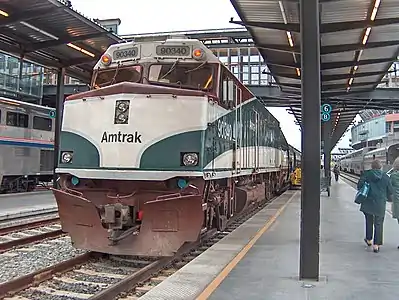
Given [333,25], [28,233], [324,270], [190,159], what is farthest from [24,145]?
[324,270]

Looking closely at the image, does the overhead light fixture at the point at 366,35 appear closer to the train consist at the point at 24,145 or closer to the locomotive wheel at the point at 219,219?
the locomotive wheel at the point at 219,219

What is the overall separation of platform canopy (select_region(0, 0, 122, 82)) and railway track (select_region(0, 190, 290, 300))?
31.6 feet

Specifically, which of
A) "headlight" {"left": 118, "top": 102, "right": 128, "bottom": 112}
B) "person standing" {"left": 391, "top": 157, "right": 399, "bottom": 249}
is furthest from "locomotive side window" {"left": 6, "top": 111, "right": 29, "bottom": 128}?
"person standing" {"left": 391, "top": 157, "right": 399, "bottom": 249}

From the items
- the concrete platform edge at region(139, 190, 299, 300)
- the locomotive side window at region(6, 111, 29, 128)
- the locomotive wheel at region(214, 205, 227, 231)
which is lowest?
the concrete platform edge at region(139, 190, 299, 300)

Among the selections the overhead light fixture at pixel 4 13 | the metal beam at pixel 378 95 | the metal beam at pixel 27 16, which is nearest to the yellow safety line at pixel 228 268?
the metal beam at pixel 27 16

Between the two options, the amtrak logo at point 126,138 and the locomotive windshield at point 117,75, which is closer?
the amtrak logo at point 126,138

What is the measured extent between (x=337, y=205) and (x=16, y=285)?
13919mm

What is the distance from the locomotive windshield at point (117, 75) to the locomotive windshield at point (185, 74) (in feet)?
0.92

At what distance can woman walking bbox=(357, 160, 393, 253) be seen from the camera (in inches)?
333

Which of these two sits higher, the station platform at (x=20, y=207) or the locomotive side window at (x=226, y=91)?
the locomotive side window at (x=226, y=91)

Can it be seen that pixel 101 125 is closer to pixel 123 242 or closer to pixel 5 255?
pixel 123 242

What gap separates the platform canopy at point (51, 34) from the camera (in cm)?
1506

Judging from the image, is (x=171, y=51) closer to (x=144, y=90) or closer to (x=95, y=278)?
(x=144, y=90)

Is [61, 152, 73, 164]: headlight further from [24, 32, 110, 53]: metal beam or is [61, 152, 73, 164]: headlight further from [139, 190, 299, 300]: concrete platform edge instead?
[24, 32, 110, 53]: metal beam
